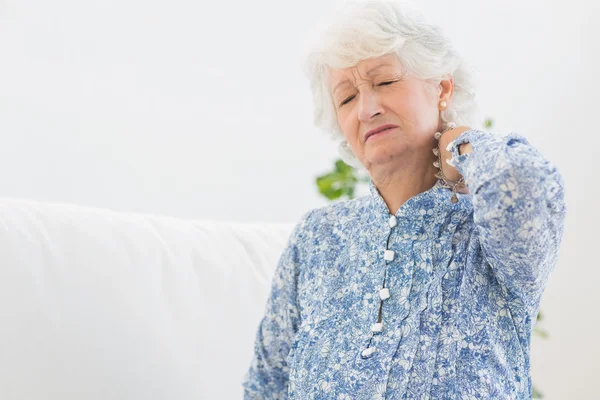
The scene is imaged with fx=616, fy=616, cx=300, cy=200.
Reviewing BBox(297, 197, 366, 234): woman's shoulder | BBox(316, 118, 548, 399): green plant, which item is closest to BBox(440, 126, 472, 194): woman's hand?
BBox(297, 197, 366, 234): woman's shoulder

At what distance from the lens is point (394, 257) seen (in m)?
1.08

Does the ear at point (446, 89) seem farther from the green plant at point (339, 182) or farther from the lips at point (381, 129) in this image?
the green plant at point (339, 182)

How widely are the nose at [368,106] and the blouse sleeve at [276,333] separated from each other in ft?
1.05

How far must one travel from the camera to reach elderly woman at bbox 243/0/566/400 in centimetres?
87

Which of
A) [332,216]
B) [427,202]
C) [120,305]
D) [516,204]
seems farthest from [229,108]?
[516,204]

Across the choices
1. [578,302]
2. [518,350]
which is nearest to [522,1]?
[578,302]

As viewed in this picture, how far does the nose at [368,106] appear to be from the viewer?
1.06 m

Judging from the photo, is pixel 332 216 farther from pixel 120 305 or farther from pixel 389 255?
pixel 120 305

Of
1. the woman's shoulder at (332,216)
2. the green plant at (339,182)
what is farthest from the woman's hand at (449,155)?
the green plant at (339,182)

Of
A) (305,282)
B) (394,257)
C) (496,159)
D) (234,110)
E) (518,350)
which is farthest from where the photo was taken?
(234,110)

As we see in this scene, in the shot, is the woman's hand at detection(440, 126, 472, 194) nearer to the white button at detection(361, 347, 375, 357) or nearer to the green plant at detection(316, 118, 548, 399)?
the white button at detection(361, 347, 375, 357)

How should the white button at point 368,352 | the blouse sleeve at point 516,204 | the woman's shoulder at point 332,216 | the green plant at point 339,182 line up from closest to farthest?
the blouse sleeve at point 516,204 → the white button at point 368,352 → the woman's shoulder at point 332,216 → the green plant at point 339,182

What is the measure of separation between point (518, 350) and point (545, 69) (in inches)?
74.8

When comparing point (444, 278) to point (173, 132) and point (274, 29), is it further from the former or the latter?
point (274, 29)
